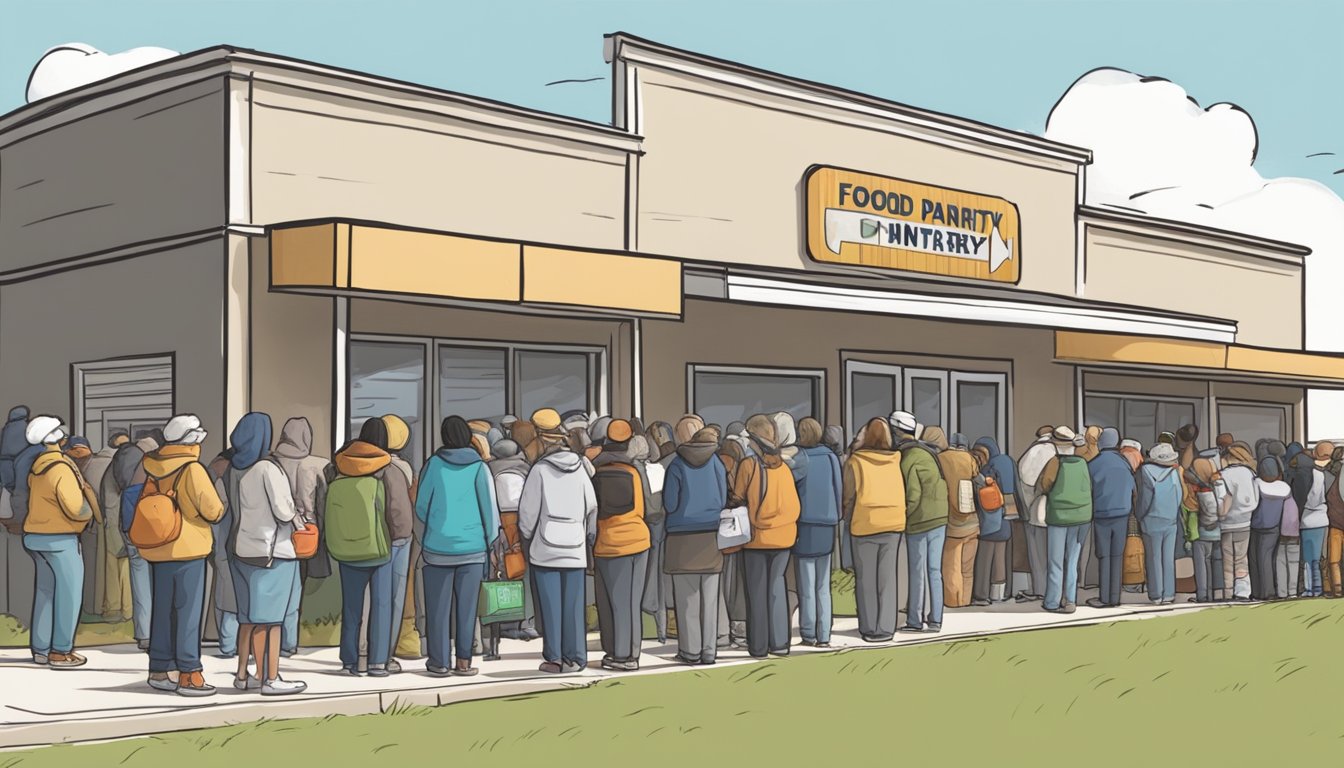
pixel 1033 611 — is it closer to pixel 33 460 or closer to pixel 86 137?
pixel 33 460

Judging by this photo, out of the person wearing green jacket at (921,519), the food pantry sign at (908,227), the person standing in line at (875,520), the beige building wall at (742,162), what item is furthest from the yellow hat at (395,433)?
the food pantry sign at (908,227)

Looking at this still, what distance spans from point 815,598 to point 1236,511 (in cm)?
614

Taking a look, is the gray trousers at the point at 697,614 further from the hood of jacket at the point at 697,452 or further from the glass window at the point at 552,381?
the glass window at the point at 552,381

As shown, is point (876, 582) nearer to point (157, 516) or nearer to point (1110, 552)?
point (1110, 552)

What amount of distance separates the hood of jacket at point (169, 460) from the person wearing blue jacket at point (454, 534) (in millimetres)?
1682

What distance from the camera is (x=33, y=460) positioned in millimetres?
12773

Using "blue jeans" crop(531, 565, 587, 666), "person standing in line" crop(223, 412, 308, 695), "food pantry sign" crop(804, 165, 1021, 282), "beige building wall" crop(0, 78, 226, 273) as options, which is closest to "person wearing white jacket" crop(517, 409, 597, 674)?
"blue jeans" crop(531, 565, 587, 666)

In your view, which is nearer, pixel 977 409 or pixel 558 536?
pixel 558 536

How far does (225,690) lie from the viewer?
36.5 feet

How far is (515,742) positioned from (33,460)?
5.70 meters

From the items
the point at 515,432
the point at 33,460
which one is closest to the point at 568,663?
the point at 515,432

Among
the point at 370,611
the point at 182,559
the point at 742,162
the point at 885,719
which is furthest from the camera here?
the point at 742,162

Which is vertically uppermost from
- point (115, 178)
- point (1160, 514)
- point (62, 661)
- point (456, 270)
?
point (115, 178)

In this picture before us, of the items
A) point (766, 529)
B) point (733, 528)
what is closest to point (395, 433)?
point (733, 528)
